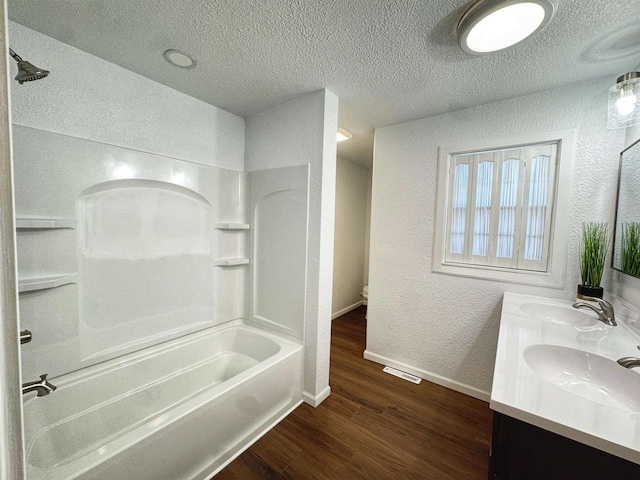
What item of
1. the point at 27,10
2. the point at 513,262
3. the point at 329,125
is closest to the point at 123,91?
the point at 27,10

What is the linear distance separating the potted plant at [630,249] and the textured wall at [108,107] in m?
2.78

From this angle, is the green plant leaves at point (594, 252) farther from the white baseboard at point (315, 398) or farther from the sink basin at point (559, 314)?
the white baseboard at point (315, 398)

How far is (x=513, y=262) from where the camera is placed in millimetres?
1915

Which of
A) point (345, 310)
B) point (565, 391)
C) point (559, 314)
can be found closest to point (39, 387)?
point (565, 391)

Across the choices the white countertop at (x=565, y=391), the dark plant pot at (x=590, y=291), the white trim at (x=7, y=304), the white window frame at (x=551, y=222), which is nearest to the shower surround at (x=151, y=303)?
the white trim at (x=7, y=304)

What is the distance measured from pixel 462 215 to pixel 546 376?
4.41 ft

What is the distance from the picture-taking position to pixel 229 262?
7.29ft

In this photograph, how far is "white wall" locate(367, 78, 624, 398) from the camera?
1.62 meters

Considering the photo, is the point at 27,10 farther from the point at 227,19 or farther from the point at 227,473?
the point at 227,473

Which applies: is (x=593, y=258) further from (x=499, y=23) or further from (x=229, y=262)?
(x=229, y=262)

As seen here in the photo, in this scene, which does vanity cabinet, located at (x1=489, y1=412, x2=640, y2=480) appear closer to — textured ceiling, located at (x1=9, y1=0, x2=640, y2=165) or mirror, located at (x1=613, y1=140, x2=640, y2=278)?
mirror, located at (x1=613, y1=140, x2=640, y2=278)

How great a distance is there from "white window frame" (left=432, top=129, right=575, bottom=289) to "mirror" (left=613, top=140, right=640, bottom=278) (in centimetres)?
23

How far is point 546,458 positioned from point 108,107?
267cm

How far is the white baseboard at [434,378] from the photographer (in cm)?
203
